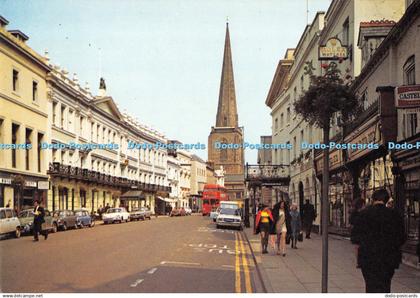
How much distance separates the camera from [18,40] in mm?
35344

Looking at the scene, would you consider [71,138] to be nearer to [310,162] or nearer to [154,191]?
[310,162]

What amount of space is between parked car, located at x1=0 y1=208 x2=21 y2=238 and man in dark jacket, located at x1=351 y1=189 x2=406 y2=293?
69.1 feet

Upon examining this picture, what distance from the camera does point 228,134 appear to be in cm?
15838

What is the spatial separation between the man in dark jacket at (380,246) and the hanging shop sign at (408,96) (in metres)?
5.44

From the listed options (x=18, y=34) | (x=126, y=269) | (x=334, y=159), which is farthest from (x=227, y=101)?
(x=126, y=269)

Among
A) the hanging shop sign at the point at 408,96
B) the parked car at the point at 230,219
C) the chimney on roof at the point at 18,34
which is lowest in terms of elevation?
the parked car at the point at 230,219

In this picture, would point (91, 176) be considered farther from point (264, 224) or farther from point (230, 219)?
point (264, 224)

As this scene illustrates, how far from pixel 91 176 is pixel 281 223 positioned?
122ft

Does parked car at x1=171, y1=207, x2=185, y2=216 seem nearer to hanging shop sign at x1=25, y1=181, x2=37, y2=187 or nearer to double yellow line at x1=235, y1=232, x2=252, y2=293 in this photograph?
hanging shop sign at x1=25, y1=181, x2=37, y2=187

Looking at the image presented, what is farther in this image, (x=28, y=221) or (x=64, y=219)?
(x=64, y=219)

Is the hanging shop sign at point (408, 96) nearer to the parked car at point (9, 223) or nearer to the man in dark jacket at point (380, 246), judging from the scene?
the man in dark jacket at point (380, 246)

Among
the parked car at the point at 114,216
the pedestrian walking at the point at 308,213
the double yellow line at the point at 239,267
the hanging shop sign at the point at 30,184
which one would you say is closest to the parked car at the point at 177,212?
the parked car at the point at 114,216

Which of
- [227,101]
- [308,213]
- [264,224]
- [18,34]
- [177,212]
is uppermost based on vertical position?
[227,101]

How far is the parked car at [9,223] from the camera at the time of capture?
25.0 meters
